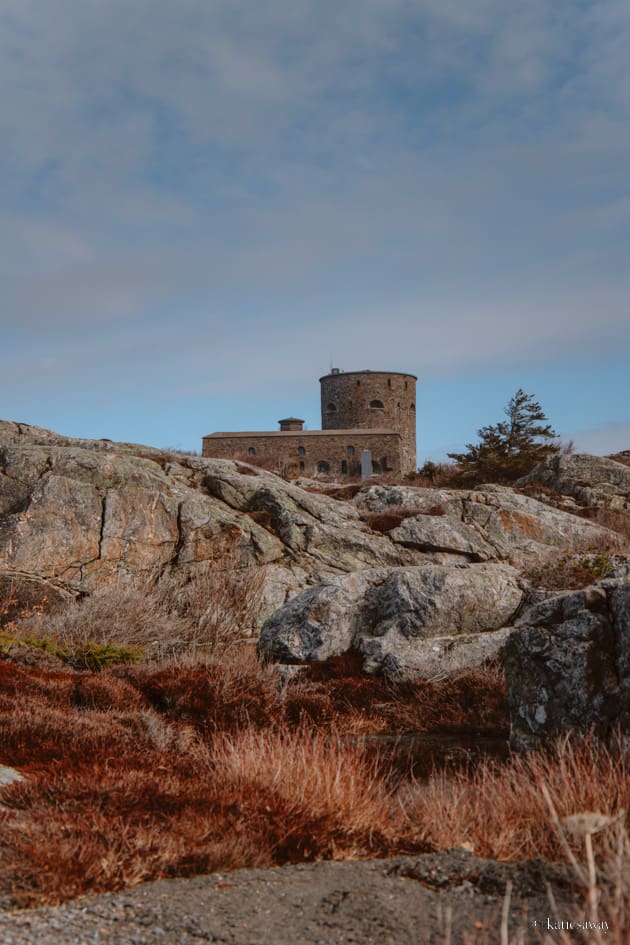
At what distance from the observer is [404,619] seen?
35.9 ft

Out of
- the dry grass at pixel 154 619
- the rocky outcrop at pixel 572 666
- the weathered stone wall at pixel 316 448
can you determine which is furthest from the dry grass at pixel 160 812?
the weathered stone wall at pixel 316 448

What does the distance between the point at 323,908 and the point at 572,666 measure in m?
4.25

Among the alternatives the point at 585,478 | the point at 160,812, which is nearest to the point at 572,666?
the point at 160,812

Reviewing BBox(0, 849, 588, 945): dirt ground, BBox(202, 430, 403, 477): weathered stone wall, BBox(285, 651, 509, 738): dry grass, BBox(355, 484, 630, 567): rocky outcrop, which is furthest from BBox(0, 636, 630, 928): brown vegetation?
BBox(202, 430, 403, 477): weathered stone wall

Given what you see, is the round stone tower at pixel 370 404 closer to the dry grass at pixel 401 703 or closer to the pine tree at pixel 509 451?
the pine tree at pixel 509 451

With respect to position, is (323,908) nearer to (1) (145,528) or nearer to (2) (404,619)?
(2) (404,619)

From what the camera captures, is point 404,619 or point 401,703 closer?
point 401,703

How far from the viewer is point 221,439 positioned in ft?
203

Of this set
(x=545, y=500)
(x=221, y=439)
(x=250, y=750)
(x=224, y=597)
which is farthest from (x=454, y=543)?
(x=221, y=439)

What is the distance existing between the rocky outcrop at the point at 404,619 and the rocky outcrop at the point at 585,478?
702 inches

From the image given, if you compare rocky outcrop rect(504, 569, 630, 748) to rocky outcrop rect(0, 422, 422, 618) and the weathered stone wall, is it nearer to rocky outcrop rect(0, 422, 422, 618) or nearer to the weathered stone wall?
rocky outcrop rect(0, 422, 422, 618)

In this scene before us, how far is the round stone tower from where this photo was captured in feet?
237

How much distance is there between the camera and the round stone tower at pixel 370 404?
72.2 meters

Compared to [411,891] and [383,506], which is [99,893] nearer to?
[411,891]
